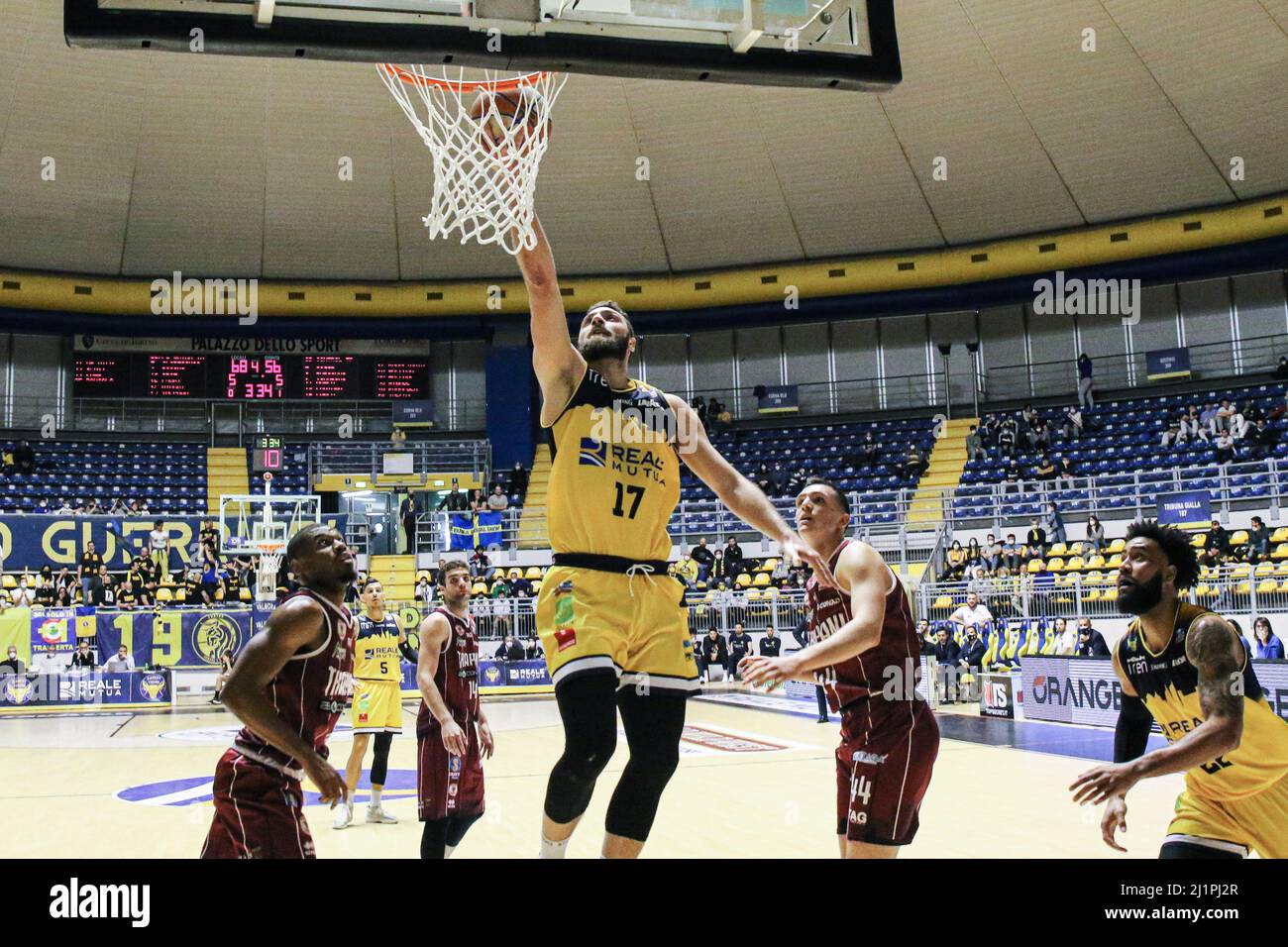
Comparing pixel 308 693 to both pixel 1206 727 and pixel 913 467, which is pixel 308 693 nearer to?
pixel 1206 727

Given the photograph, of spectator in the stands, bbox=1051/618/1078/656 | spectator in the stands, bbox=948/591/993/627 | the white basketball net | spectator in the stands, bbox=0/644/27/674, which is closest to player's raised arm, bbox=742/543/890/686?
the white basketball net

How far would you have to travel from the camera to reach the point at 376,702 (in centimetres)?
931

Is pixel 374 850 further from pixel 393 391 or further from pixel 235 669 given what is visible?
pixel 393 391

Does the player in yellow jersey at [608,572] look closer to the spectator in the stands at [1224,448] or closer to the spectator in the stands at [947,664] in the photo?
the spectator in the stands at [947,664]

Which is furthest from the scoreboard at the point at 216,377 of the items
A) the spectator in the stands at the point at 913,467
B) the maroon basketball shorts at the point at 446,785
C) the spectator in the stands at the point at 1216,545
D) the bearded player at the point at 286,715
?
the bearded player at the point at 286,715

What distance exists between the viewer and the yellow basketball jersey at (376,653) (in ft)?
31.3

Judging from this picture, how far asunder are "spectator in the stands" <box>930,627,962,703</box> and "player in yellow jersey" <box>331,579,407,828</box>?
1043cm

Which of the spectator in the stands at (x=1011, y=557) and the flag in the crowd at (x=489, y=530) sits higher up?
the flag in the crowd at (x=489, y=530)

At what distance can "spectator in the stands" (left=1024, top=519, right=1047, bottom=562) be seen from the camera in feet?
68.9

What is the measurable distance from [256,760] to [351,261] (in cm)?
2869

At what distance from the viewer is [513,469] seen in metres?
31.1

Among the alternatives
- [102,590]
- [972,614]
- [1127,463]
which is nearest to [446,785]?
[972,614]

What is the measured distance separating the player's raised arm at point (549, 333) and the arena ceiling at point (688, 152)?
20.9 metres
